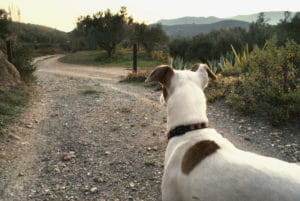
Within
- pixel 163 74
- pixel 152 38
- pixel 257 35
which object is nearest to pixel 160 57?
pixel 257 35

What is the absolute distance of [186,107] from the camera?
3.39 meters

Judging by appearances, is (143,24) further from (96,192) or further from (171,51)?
(96,192)

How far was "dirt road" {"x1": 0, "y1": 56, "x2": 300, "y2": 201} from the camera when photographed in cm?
530

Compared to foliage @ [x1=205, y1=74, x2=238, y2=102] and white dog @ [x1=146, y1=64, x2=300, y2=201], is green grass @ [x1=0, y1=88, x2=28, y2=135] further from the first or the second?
white dog @ [x1=146, y1=64, x2=300, y2=201]

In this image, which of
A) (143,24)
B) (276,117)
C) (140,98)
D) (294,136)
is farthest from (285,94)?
(143,24)

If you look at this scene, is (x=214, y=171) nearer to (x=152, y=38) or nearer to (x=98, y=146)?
(x=98, y=146)

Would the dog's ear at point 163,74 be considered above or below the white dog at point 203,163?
above

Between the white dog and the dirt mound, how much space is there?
7072 millimetres

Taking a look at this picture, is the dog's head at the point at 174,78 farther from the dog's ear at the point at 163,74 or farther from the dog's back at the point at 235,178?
the dog's back at the point at 235,178

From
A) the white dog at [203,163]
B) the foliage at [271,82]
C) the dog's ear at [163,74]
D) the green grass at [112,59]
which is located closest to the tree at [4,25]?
the green grass at [112,59]

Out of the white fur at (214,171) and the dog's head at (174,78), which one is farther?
the dog's head at (174,78)

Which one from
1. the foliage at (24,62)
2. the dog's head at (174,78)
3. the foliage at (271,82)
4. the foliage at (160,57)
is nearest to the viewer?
the dog's head at (174,78)

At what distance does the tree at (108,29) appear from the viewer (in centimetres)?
2839

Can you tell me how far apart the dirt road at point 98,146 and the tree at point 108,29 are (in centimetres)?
1885
